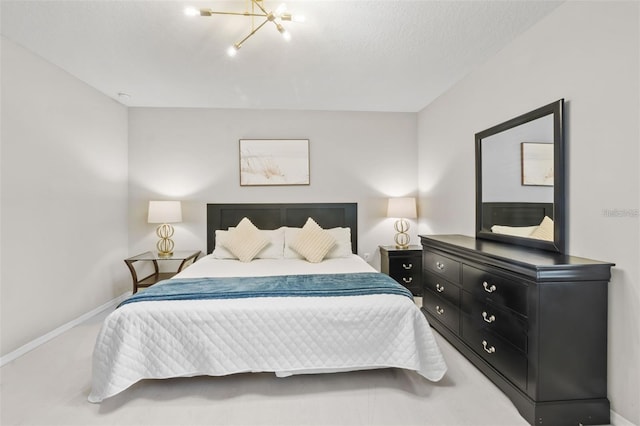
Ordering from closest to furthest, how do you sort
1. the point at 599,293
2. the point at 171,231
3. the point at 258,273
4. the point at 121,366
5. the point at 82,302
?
the point at 599,293, the point at 121,366, the point at 258,273, the point at 82,302, the point at 171,231

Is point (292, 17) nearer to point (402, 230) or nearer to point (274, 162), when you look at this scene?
point (274, 162)

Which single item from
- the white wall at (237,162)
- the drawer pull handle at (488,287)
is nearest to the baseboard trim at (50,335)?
the white wall at (237,162)

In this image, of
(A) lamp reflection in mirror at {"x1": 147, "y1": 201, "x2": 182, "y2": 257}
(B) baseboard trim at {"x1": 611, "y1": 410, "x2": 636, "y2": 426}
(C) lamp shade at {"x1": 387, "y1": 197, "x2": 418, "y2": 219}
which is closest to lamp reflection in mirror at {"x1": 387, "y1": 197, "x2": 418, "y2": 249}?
(C) lamp shade at {"x1": 387, "y1": 197, "x2": 418, "y2": 219}

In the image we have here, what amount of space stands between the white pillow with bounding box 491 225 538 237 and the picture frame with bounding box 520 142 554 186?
0.34 m

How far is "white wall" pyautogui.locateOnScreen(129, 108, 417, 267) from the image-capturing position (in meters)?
4.12

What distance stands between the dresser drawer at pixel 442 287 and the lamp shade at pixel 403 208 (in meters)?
1.03

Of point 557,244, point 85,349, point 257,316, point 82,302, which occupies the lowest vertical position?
point 85,349

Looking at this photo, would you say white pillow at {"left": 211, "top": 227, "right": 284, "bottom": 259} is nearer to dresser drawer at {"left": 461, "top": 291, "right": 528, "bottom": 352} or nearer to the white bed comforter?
the white bed comforter

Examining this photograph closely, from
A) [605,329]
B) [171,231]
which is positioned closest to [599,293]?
[605,329]

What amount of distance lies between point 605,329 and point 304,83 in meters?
3.17

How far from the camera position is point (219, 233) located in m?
3.80

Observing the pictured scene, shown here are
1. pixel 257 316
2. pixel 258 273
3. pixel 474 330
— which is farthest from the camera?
pixel 258 273

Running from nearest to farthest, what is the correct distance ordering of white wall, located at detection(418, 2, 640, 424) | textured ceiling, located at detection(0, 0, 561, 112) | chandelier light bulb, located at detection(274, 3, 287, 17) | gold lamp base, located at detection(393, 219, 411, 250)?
white wall, located at detection(418, 2, 640, 424) → chandelier light bulb, located at detection(274, 3, 287, 17) → textured ceiling, located at detection(0, 0, 561, 112) → gold lamp base, located at detection(393, 219, 411, 250)

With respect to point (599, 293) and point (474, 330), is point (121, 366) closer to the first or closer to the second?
point (474, 330)
